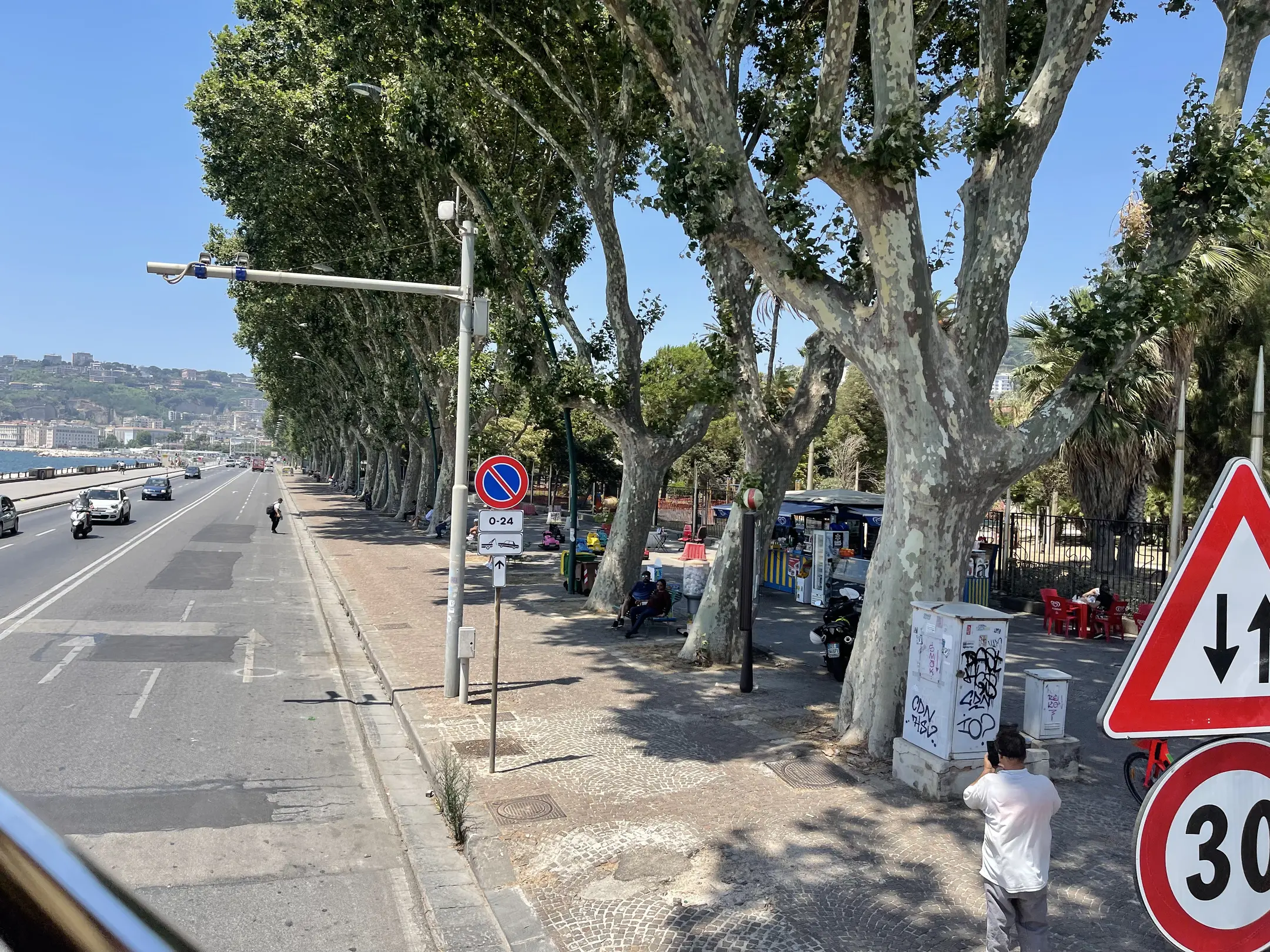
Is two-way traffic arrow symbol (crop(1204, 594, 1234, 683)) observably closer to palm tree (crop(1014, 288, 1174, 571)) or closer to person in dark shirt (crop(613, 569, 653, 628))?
person in dark shirt (crop(613, 569, 653, 628))

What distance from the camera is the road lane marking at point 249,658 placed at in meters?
11.3

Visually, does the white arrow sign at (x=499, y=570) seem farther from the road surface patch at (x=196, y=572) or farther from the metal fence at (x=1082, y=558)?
the metal fence at (x=1082, y=558)

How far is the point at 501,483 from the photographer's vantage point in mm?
9602

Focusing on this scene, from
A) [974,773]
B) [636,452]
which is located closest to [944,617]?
[974,773]

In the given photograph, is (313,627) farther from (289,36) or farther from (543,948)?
(289,36)

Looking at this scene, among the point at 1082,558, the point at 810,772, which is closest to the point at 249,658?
the point at 810,772

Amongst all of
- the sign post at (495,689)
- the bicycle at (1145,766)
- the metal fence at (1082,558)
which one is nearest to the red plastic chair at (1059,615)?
the metal fence at (1082,558)

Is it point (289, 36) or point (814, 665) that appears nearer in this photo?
point (814, 665)

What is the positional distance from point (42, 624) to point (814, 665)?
482 inches

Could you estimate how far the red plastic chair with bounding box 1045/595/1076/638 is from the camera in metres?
17.0

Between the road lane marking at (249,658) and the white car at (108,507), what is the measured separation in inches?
816

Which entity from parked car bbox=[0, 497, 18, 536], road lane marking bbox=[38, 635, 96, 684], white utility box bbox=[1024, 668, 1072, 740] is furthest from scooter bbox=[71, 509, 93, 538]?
white utility box bbox=[1024, 668, 1072, 740]

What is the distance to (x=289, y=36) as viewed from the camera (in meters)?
21.9

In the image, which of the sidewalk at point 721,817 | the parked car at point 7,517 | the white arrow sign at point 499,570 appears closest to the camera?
the sidewalk at point 721,817
